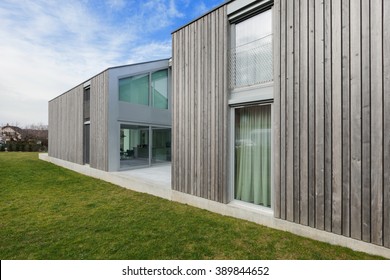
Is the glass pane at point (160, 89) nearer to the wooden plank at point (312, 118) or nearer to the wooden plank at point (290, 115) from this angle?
the wooden plank at point (290, 115)

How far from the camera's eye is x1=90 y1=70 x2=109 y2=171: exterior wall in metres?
8.90

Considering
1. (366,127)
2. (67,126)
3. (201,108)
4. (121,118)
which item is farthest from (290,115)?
(67,126)

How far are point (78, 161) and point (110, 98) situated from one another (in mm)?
4515

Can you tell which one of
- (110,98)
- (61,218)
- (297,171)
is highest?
(110,98)

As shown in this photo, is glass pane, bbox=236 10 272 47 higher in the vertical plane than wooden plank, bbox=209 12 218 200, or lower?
higher

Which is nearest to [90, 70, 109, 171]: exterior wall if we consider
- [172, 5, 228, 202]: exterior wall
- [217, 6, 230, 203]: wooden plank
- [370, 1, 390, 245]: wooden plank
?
[172, 5, 228, 202]: exterior wall

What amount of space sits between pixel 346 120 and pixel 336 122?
4.9 inches

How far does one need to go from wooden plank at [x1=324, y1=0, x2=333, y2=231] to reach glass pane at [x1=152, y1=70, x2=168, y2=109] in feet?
28.1

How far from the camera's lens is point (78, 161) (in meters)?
11.0

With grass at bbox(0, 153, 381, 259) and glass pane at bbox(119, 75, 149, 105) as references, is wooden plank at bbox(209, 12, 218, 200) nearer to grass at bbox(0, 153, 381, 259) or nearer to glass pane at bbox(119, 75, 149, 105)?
grass at bbox(0, 153, 381, 259)

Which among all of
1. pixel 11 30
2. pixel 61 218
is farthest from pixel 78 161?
pixel 61 218

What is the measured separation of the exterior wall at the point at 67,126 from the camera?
36.6ft

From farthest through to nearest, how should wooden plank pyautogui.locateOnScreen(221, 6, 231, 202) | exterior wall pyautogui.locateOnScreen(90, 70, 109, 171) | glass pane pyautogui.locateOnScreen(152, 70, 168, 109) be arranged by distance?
glass pane pyautogui.locateOnScreen(152, 70, 168, 109), exterior wall pyautogui.locateOnScreen(90, 70, 109, 171), wooden plank pyautogui.locateOnScreen(221, 6, 231, 202)
